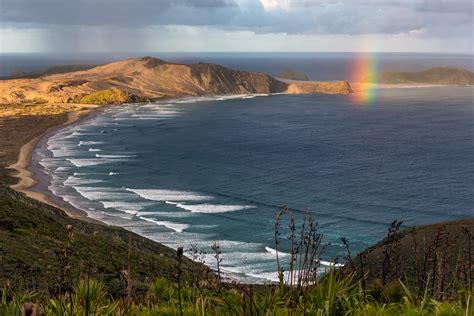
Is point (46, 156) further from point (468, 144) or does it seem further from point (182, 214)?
point (468, 144)

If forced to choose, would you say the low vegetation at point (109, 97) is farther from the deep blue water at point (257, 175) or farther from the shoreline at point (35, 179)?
the shoreline at point (35, 179)

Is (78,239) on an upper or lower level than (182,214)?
upper

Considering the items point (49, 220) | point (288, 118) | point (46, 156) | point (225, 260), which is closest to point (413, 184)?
point (225, 260)

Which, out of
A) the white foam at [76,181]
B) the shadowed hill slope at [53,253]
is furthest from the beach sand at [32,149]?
the shadowed hill slope at [53,253]

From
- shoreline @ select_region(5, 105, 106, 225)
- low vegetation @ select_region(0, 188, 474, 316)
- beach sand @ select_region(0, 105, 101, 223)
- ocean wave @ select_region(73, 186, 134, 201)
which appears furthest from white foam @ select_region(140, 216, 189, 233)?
low vegetation @ select_region(0, 188, 474, 316)

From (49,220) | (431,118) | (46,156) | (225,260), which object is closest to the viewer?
(49,220)

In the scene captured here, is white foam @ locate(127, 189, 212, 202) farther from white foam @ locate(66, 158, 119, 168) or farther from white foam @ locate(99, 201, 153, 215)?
white foam @ locate(66, 158, 119, 168)
